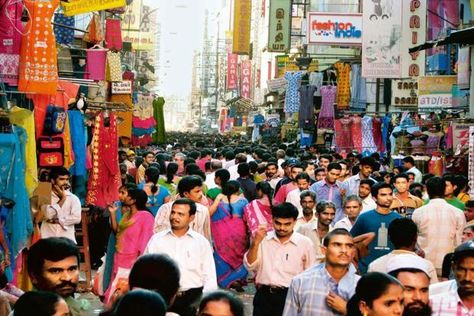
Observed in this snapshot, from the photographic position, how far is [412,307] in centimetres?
620

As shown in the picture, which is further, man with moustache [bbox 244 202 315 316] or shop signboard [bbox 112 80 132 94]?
shop signboard [bbox 112 80 132 94]

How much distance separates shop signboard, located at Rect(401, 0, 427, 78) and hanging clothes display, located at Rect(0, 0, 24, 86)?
540 inches

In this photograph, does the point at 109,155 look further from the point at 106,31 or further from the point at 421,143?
the point at 106,31

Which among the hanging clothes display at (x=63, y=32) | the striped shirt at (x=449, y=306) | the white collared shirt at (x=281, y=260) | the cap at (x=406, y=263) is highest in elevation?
the hanging clothes display at (x=63, y=32)

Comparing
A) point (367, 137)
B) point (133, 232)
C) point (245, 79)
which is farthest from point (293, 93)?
point (245, 79)

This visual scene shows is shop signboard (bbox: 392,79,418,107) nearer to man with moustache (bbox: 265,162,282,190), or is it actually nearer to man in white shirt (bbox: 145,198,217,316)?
man with moustache (bbox: 265,162,282,190)

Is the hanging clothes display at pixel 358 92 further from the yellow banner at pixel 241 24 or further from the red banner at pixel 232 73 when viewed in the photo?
the red banner at pixel 232 73

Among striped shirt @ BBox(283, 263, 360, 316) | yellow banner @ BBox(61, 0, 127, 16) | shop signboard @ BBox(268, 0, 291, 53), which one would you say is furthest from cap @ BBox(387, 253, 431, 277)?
shop signboard @ BBox(268, 0, 291, 53)

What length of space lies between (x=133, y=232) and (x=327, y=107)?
2408 cm

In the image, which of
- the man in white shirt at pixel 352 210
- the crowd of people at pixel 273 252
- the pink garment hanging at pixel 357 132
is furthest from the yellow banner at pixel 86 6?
the pink garment hanging at pixel 357 132

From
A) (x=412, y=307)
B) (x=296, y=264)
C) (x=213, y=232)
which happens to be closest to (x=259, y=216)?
(x=213, y=232)

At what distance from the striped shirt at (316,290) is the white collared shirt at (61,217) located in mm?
5048

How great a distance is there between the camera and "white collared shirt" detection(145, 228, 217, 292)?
27.5ft

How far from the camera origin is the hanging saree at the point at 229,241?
531 inches
